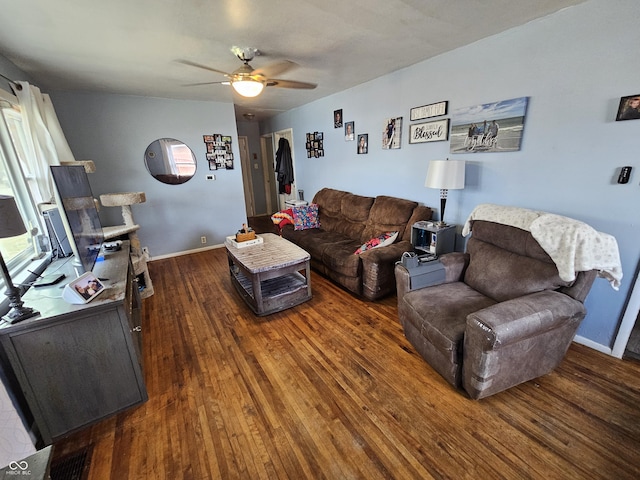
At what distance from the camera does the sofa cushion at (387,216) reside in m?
3.06

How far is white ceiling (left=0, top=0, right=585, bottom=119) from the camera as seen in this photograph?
1.68 meters

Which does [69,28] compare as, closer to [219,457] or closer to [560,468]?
[219,457]

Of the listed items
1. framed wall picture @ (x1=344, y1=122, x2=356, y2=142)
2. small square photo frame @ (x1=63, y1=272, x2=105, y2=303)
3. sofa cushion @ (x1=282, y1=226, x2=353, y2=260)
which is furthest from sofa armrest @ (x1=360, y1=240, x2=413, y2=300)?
small square photo frame @ (x1=63, y1=272, x2=105, y2=303)

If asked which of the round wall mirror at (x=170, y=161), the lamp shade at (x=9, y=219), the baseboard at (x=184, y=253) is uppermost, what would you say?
the round wall mirror at (x=170, y=161)

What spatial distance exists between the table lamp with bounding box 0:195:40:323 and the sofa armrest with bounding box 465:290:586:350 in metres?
2.39

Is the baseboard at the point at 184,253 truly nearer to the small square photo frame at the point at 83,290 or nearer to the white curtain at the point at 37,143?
the white curtain at the point at 37,143

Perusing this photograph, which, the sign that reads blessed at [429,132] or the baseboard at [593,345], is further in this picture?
the sign that reads blessed at [429,132]

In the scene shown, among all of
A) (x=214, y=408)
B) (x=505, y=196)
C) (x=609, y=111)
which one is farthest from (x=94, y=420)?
(x=609, y=111)

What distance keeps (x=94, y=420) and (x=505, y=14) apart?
149 inches

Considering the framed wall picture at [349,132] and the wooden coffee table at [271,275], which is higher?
the framed wall picture at [349,132]

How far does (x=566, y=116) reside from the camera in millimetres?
1955

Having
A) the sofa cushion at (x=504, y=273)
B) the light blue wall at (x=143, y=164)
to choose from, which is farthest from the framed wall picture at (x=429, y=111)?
the light blue wall at (x=143, y=164)

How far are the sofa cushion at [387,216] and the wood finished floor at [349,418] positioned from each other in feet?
4.20

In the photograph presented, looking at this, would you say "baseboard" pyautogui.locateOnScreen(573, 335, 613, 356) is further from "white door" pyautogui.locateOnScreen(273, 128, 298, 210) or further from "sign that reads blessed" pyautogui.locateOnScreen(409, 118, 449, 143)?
"white door" pyautogui.locateOnScreen(273, 128, 298, 210)
